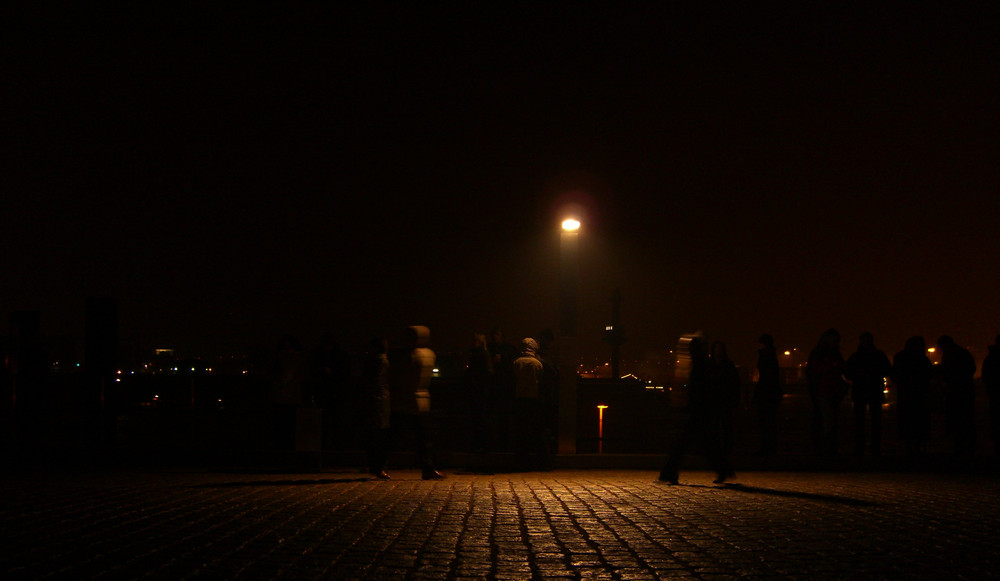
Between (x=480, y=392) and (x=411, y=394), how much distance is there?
2.71 meters

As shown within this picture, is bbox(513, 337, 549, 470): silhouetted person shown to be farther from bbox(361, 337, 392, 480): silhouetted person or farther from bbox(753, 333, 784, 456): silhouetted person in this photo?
bbox(753, 333, 784, 456): silhouetted person

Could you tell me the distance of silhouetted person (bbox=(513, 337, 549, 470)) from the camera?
13.8 m

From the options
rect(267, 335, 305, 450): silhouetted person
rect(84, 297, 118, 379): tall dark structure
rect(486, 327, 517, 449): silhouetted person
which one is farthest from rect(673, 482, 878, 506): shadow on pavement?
rect(84, 297, 118, 379): tall dark structure

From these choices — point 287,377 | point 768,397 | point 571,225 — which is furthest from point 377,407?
point 768,397

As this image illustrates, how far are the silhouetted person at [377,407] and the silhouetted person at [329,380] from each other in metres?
2.86

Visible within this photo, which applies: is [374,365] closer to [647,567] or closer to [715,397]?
[715,397]

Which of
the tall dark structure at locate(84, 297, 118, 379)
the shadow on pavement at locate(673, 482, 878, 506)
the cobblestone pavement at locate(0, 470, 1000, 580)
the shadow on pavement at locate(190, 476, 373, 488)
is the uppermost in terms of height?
the tall dark structure at locate(84, 297, 118, 379)

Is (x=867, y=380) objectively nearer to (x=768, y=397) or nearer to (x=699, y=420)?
(x=768, y=397)

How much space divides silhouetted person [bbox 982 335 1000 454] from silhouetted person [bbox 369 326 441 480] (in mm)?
7953

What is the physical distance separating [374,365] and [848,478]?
6.10 m

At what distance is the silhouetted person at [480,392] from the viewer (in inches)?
579

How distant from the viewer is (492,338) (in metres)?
15.3

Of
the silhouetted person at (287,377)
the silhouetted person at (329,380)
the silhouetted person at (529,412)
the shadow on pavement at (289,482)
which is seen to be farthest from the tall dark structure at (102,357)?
the silhouetted person at (529,412)

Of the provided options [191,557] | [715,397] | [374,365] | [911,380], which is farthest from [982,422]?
[191,557]
